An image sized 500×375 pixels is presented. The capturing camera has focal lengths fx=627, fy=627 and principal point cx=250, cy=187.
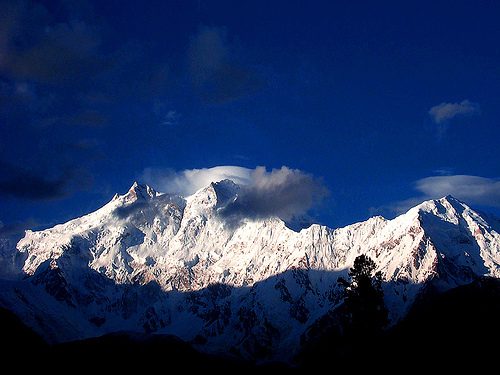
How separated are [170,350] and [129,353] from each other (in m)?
12.6

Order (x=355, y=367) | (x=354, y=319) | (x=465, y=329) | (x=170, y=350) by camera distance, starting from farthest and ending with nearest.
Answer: (x=465, y=329), (x=170, y=350), (x=355, y=367), (x=354, y=319)

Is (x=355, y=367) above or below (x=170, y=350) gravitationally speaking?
below

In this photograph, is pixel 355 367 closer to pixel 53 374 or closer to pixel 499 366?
pixel 499 366

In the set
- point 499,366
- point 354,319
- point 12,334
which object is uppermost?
point 12,334

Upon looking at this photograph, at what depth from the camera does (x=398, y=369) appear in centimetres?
10500

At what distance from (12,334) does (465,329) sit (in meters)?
132

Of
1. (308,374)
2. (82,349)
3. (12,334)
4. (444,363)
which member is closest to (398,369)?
(444,363)

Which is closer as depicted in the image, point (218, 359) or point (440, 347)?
point (440, 347)

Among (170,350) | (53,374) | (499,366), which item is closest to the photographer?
(499,366)

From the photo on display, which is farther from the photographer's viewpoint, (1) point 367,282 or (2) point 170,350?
(2) point 170,350

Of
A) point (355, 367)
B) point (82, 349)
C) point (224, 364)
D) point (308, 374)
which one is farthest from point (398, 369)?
point (82, 349)

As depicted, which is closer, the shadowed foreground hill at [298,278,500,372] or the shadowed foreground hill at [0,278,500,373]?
the shadowed foreground hill at [298,278,500,372]

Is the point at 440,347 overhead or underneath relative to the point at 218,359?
underneath

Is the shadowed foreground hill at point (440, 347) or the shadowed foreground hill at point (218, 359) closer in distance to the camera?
the shadowed foreground hill at point (440, 347)
